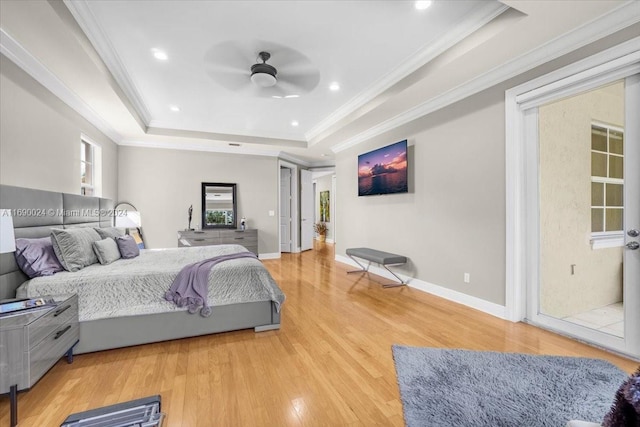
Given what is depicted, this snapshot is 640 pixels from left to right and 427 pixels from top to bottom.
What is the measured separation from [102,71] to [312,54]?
2138 mm

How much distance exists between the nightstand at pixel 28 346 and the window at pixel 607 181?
13.8 ft


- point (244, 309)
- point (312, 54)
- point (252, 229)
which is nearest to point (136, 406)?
point (244, 309)

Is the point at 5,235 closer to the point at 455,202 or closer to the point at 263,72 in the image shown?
the point at 263,72

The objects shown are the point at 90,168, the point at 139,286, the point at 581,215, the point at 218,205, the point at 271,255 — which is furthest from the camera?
the point at 271,255

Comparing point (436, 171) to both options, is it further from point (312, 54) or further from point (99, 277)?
point (99, 277)

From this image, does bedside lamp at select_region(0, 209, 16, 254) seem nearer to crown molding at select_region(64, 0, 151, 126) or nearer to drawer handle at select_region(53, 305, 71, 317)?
drawer handle at select_region(53, 305, 71, 317)

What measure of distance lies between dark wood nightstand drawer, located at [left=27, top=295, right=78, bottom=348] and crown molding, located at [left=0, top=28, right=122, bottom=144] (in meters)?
2.12

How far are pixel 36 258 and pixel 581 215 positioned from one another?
16.2 ft

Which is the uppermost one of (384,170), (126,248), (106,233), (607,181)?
(384,170)

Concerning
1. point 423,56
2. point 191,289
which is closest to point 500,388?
point 191,289

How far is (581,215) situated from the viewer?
2.84 metres

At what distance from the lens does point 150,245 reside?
18.9 ft

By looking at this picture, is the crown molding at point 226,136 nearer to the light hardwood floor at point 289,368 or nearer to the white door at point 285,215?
the white door at point 285,215

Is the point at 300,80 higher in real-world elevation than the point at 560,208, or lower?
higher
